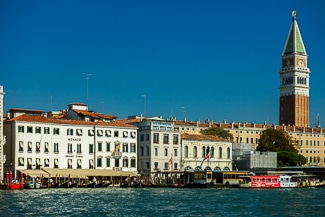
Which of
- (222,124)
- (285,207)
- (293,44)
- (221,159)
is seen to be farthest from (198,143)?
(293,44)

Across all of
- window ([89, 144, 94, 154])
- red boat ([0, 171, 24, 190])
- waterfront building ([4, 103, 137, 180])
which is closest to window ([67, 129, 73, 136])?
waterfront building ([4, 103, 137, 180])

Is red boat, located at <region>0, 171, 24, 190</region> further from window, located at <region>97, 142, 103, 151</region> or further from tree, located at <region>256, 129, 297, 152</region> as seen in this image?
tree, located at <region>256, 129, 297, 152</region>

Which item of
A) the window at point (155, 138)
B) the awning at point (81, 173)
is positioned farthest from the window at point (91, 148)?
the window at point (155, 138)

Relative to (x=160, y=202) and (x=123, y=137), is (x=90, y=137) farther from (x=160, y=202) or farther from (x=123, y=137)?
(x=160, y=202)

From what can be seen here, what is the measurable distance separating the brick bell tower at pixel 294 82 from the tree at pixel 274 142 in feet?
114

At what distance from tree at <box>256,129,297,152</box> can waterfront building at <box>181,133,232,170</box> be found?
1880cm

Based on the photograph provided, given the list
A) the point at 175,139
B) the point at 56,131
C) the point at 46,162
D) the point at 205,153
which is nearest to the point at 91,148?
the point at 56,131

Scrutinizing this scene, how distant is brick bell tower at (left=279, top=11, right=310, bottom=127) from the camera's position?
512 ft

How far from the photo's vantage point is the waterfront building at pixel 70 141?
3049 inches

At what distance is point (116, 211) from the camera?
4725 cm

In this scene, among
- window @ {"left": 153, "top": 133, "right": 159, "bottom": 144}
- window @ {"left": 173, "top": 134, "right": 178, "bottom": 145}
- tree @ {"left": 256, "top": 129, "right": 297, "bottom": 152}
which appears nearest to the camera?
window @ {"left": 153, "top": 133, "right": 159, "bottom": 144}

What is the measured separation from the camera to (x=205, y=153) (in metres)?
97.1

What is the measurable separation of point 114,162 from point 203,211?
3818 centimetres

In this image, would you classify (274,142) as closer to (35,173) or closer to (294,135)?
(294,135)
